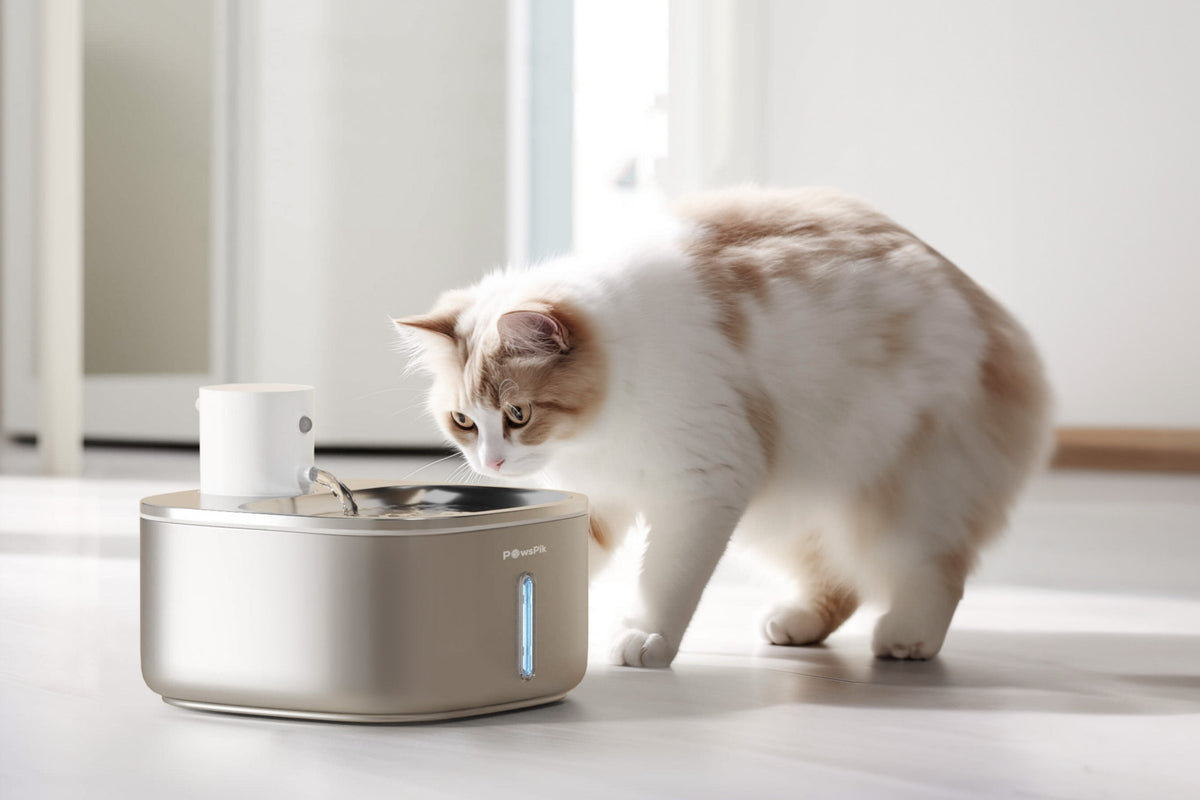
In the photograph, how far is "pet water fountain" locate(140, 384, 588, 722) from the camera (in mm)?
919

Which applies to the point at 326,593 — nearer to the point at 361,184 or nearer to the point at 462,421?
the point at 462,421

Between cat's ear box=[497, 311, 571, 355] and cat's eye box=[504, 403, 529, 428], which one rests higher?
cat's ear box=[497, 311, 571, 355]

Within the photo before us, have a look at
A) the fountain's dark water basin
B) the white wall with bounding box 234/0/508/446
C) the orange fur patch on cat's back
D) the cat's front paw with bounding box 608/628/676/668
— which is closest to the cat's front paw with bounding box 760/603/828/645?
the cat's front paw with bounding box 608/628/676/668

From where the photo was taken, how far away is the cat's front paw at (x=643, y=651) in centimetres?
122

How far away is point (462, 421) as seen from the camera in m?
1.24

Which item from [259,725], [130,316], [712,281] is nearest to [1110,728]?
[712,281]

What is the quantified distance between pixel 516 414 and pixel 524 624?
0.85 feet

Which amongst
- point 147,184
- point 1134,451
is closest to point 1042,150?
point 1134,451

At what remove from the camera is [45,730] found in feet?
3.23

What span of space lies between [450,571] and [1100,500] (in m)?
2.34

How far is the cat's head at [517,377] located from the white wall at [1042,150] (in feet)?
9.45

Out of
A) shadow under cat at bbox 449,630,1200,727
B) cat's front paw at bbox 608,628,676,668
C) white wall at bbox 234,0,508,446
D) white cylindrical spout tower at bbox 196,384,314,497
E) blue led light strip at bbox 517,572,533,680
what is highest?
white wall at bbox 234,0,508,446

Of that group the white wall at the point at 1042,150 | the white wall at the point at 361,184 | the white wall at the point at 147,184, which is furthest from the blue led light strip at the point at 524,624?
the white wall at the point at 147,184

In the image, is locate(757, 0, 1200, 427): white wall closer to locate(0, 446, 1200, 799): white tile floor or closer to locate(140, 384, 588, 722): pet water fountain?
locate(0, 446, 1200, 799): white tile floor
